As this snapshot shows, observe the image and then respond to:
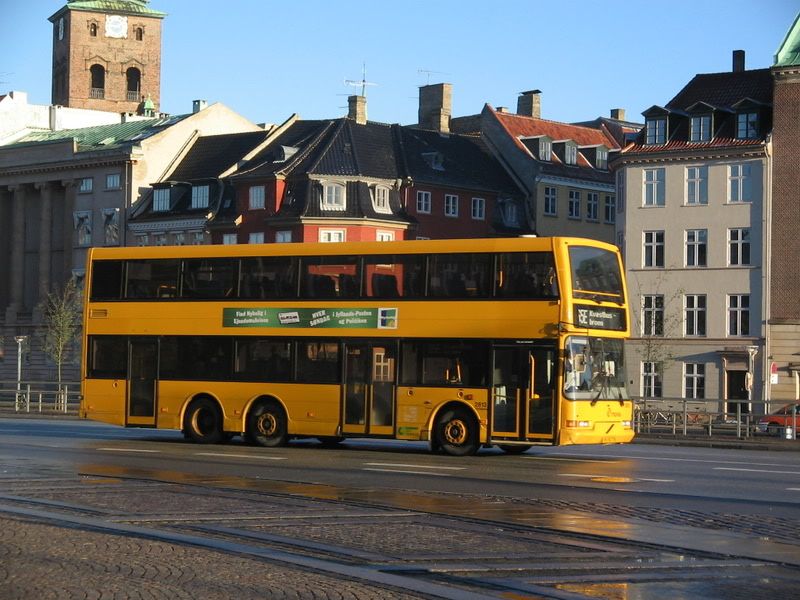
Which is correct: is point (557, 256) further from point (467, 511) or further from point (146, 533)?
point (146, 533)

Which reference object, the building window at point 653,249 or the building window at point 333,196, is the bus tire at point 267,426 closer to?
the building window at point 653,249

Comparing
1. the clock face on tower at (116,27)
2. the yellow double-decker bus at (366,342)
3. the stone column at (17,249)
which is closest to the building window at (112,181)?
the stone column at (17,249)

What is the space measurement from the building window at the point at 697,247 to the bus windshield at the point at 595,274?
42.5 meters

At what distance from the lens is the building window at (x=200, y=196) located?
8781cm

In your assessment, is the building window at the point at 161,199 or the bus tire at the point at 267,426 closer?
the bus tire at the point at 267,426

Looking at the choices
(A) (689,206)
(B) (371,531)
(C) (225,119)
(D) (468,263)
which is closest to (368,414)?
(D) (468,263)

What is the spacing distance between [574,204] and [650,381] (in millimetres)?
23428

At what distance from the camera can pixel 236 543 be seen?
1338cm

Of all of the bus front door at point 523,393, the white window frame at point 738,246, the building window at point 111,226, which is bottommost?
the bus front door at point 523,393

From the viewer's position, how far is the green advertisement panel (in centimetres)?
2868

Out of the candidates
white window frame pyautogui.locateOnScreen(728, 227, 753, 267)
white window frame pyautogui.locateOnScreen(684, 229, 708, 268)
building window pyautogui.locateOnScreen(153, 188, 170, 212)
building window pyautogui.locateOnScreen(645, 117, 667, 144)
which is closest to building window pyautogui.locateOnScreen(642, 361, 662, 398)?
white window frame pyautogui.locateOnScreen(684, 229, 708, 268)

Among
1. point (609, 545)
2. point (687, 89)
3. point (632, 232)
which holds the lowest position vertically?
point (609, 545)

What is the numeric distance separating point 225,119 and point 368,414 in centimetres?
7136

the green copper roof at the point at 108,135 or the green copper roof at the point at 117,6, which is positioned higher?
the green copper roof at the point at 117,6
